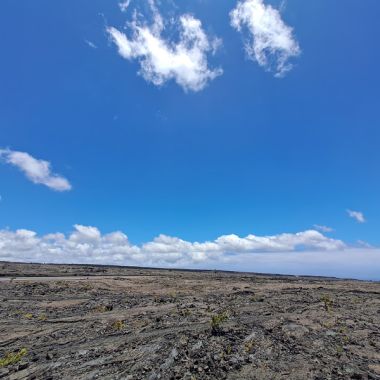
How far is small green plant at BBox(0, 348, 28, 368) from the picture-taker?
31.6 feet

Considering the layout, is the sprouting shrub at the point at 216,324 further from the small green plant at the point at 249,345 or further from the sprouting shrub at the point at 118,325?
the sprouting shrub at the point at 118,325

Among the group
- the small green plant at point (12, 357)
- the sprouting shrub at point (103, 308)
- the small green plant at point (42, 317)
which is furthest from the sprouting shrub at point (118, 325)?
the small green plant at point (42, 317)

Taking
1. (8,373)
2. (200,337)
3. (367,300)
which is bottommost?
(8,373)

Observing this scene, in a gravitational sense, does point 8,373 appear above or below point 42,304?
below

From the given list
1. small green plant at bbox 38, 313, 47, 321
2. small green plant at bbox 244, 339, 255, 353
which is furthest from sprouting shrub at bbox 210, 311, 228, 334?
small green plant at bbox 38, 313, 47, 321

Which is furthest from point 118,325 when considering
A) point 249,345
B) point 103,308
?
point 249,345

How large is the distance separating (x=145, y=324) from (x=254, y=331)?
446 cm

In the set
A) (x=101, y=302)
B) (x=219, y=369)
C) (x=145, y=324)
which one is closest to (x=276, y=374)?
(x=219, y=369)

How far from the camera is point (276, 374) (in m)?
8.91

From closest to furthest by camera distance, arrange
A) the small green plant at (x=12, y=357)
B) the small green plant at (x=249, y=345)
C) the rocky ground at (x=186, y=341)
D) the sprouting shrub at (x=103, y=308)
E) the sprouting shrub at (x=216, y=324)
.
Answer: the rocky ground at (x=186, y=341) → the small green plant at (x=12, y=357) → the small green plant at (x=249, y=345) → the sprouting shrub at (x=216, y=324) → the sprouting shrub at (x=103, y=308)

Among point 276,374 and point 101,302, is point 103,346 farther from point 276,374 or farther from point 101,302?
point 101,302

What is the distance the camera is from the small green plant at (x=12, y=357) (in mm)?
9637

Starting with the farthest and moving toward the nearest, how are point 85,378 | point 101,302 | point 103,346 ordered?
1. point 101,302
2. point 103,346
3. point 85,378

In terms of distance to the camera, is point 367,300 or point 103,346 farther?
point 367,300
